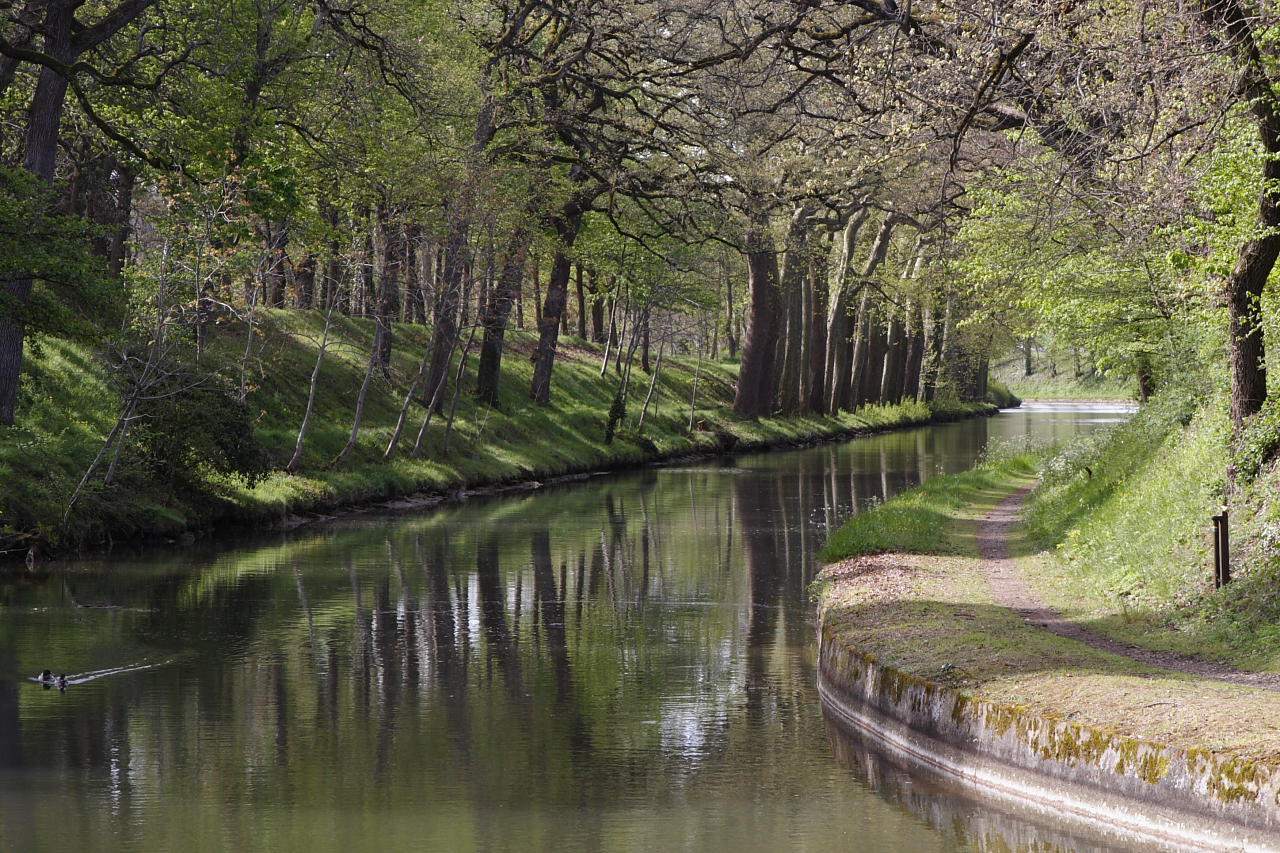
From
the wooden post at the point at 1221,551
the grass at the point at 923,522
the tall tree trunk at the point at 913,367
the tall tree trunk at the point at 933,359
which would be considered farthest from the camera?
the tall tree trunk at the point at 913,367

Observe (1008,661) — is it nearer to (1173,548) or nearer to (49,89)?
(1173,548)

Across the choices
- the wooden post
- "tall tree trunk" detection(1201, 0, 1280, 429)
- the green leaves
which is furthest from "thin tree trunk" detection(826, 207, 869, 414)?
the wooden post

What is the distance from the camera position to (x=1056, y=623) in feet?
48.0

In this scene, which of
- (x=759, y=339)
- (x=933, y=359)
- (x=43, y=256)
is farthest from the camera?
(x=933, y=359)

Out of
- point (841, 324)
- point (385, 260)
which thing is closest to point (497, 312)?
point (385, 260)

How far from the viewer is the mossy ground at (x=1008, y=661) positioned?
952cm

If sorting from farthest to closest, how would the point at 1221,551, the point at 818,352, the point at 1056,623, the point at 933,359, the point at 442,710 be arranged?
the point at 933,359
the point at 818,352
the point at 1056,623
the point at 1221,551
the point at 442,710

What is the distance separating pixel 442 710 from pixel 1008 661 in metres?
5.06

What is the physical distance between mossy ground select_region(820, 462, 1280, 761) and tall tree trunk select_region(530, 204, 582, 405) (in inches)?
953

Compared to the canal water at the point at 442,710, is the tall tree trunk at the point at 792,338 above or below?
above

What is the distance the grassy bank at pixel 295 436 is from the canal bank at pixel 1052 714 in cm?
1349

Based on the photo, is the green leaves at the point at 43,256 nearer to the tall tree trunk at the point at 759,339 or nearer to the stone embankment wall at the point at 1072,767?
the stone embankment wall at the point at 1072,767

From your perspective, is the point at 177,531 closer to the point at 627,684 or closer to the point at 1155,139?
the point at 627,684

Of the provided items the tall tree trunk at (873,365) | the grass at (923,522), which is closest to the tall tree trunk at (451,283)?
the grass at (923,522)
